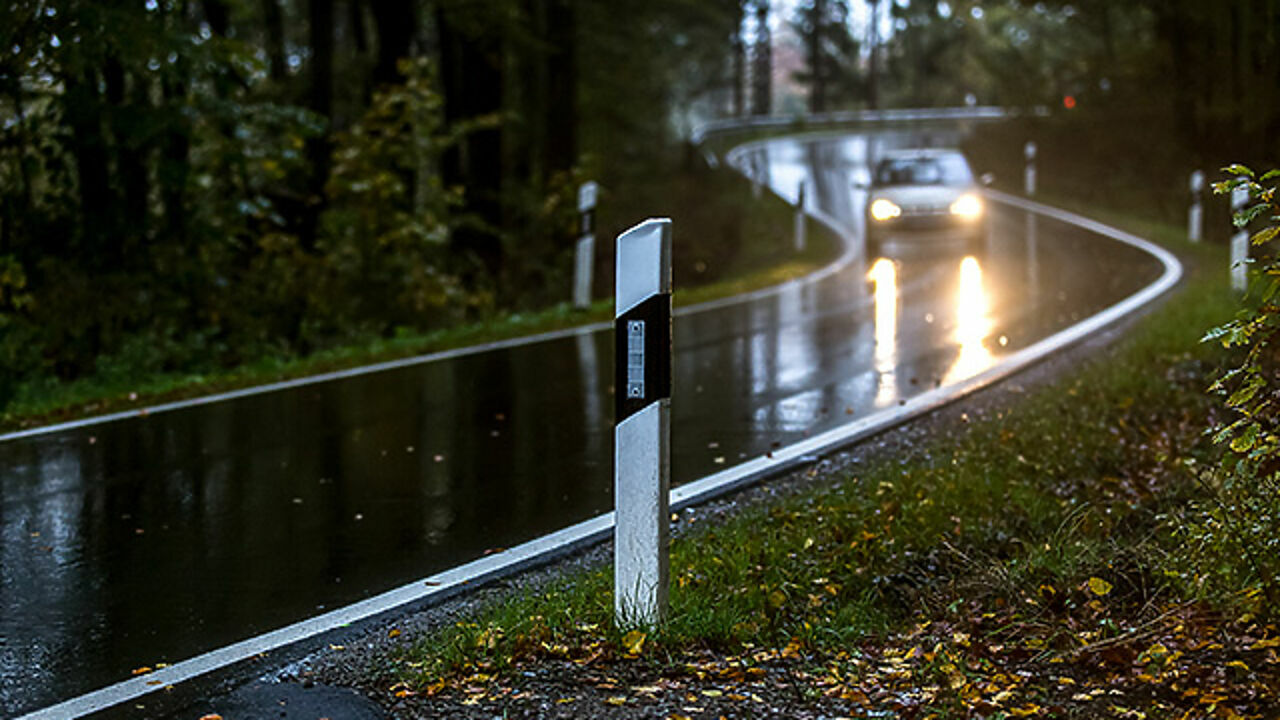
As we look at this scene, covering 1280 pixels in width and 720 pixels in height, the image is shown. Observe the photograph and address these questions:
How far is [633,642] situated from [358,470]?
3700 millimetres

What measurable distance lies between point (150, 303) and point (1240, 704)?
12.0 metres

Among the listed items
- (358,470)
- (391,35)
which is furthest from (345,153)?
(358,470)

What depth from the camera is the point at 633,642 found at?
4672 mm

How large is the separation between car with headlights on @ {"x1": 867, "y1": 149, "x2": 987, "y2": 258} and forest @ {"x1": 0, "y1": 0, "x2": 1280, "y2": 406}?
4394mm

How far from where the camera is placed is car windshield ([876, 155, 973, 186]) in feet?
74.1

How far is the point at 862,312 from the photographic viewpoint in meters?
15.6

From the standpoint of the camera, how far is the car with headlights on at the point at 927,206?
22203mm

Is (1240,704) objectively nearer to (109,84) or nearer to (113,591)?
(113,591)

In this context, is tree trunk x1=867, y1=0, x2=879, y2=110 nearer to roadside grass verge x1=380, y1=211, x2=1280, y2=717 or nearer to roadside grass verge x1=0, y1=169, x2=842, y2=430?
roadside grass verge x1=0, y1=169, x2=842, y2=430

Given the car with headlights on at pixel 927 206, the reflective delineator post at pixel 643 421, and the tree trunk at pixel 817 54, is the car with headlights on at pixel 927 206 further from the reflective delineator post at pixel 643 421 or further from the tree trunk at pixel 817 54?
the tree trunk at pixel 817 54

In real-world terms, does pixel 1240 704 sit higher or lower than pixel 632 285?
lower

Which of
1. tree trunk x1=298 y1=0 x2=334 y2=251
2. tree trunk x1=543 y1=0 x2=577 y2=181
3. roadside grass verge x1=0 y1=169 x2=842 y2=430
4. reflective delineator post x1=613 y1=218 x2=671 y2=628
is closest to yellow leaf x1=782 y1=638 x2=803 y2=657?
reflective delineator post x1=613 y1=218 x2=671 y2=628

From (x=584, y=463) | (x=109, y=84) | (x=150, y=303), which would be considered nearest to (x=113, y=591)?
(x=584, y=463)

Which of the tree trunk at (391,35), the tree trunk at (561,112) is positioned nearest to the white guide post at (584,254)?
the tree trunk at (391,35)
